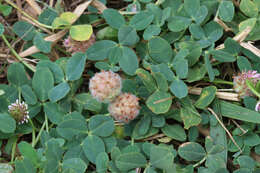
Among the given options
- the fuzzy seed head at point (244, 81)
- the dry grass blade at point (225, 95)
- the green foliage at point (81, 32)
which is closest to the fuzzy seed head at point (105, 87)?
the green foliage at point (81, 32)

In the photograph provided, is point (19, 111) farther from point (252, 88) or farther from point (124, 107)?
point (252, 88)

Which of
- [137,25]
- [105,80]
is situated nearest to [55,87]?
[105,80]

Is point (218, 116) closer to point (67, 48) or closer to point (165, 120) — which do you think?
point (165, 120)

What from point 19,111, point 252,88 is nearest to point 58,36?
point 19,111

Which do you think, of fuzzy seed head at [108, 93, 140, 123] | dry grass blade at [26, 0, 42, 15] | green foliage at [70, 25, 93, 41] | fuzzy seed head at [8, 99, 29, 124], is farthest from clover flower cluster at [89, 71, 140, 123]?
dry grass blade at [26, 0, 42, 15]

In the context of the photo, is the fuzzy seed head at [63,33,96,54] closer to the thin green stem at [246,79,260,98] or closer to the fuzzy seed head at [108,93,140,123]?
the fuzzy seed head at [108,93,140,123]

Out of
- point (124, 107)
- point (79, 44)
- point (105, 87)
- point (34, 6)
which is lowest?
point (124, 107)

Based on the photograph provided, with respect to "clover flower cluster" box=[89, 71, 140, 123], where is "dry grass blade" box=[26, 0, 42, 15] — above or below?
above
